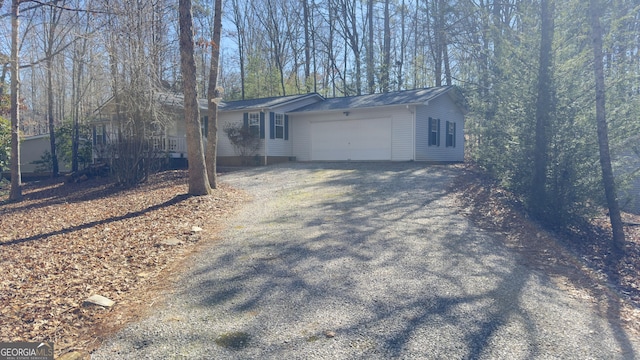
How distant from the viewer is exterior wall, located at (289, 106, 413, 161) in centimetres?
1634

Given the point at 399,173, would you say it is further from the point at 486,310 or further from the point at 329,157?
the point at 486,310

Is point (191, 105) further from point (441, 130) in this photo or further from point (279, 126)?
point (441, 130)

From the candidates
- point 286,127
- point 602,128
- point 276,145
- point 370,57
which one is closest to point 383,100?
point 286,127

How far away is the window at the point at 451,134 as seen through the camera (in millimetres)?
18953

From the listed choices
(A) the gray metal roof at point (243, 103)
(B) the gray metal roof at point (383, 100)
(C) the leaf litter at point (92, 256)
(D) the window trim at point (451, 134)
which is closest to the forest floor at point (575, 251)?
(C) the leaf litter at point (92, 256)

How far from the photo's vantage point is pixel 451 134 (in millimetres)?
19281

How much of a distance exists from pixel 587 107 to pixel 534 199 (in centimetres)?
208

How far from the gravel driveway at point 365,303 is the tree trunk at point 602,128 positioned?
257 cm

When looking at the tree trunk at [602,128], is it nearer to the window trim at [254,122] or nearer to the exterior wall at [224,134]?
the window trim at [254,122]

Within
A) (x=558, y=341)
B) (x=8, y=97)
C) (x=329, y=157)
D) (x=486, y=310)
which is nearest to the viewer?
(x=558, y=341)

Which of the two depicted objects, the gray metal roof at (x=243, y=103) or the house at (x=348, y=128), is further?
the house at (x=348, y=128)

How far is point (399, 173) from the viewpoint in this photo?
1325 centimetres

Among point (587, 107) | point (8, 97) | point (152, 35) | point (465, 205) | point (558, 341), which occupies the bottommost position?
point (558, 341)

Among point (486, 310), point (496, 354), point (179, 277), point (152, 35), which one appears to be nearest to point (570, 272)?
point (486, 310)
